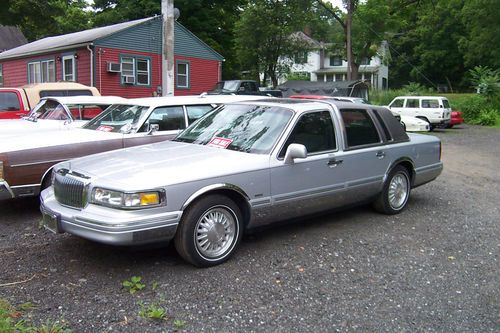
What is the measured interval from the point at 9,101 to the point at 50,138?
5.34 meters

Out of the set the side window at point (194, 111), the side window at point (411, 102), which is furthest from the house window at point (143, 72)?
the side window at point (194, 111)

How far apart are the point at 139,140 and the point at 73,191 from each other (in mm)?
2624

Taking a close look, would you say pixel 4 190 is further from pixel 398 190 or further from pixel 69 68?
pixel 69 68

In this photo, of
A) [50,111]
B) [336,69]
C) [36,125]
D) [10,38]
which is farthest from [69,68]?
[336,69]

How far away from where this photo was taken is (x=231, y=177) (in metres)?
4.56

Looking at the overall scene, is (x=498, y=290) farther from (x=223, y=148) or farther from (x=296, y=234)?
(x=223, y=148)

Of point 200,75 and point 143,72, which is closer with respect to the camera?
point 143,72

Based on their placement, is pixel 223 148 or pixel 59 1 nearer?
pixel 223 148

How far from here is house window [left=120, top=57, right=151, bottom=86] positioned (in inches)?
934

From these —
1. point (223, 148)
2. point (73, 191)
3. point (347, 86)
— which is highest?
point (347, 86)

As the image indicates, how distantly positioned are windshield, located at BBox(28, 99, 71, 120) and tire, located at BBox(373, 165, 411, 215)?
5.55 metres

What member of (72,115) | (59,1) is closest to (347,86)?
(59,1)

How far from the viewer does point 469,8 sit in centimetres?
4019

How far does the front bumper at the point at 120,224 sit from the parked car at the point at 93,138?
1.86 m
